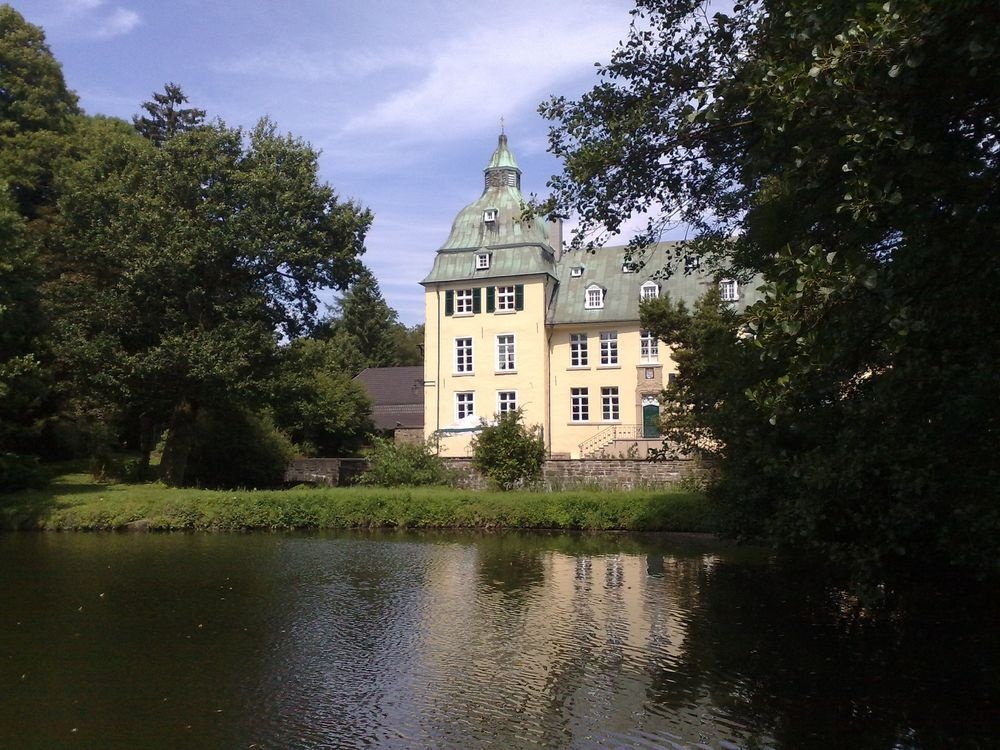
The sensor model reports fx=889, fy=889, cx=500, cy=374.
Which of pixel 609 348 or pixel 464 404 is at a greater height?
pixel 609 348

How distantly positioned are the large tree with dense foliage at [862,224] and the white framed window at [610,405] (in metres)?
26.9

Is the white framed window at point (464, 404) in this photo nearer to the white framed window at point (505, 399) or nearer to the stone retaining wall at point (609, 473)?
the white framed window at point (505, 399)

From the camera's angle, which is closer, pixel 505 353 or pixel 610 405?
pixel 610 405

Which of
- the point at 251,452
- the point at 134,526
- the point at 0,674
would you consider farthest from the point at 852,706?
the point at 251,452

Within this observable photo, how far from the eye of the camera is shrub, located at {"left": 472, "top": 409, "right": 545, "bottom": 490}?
27703 millimetres

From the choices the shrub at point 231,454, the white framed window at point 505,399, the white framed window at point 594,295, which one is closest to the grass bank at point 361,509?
the shrub at point 231,454

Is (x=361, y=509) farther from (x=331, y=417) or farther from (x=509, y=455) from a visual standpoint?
(x=331, y=417)

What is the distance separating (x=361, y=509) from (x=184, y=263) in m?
9.13

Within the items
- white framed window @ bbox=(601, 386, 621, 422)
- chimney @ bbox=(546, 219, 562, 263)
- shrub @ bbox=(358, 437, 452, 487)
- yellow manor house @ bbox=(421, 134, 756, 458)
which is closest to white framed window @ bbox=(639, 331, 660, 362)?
yellow manor house @ bbox=(421, 134, 756, 458)

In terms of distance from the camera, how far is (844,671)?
9086 millimetres

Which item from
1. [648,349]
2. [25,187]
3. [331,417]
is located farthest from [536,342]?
[25,187]

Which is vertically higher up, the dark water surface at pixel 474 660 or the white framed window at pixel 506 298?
Answer: the white framed window at pixel 506 298

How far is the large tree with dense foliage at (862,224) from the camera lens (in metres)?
5.65

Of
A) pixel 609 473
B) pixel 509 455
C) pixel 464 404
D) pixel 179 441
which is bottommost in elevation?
pixel 609 473
